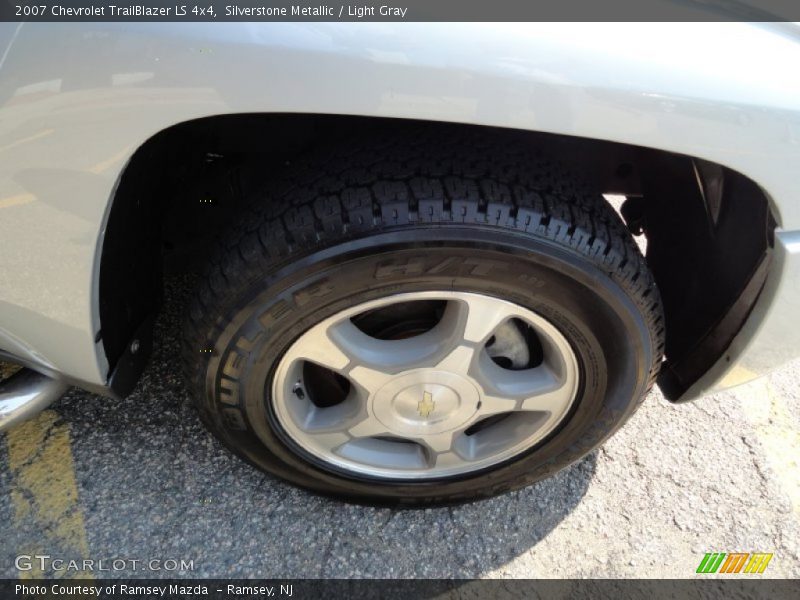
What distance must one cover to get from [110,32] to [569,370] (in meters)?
1.16

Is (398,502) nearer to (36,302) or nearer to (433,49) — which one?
(36,302)

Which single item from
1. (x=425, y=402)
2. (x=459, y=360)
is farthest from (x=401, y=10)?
(x=425, y=402)

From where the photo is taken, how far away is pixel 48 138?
107cm

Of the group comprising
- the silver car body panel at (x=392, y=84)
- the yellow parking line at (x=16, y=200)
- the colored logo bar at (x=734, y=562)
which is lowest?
the colored logo bar at (x=734, y=562)

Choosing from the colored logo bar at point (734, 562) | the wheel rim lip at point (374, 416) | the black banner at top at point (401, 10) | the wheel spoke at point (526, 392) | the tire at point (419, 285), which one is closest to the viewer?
the black banner at top at point (401, 10)

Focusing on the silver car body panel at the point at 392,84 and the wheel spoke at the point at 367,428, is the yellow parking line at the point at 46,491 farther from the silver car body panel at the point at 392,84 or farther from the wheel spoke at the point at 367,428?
the silver car body panel at the point at 392,84

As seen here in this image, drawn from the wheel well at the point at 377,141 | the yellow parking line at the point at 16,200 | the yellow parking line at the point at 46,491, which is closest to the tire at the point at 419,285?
the wheel well at the point at 377,141

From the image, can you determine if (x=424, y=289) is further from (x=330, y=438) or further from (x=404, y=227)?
(x=330, y=438)

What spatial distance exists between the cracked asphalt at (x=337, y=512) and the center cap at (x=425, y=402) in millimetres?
379

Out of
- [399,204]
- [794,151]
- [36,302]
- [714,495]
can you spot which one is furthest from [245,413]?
[714,495]

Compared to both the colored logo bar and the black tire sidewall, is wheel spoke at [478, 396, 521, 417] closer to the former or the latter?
the black tire sidewall

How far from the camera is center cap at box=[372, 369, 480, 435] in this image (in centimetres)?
154

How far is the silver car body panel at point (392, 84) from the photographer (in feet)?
3.34

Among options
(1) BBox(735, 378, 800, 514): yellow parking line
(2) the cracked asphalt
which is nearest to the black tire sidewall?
(2) the cracked asphalt
